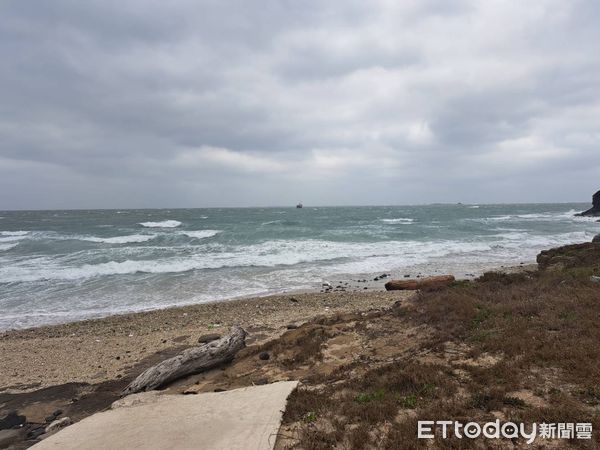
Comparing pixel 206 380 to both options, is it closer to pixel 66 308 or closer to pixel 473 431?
pixel 473 431

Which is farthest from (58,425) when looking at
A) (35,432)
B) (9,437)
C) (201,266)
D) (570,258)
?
(201,266)

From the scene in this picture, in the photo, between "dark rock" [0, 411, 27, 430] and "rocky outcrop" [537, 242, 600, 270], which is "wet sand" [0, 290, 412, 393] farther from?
"rocky outcrop" [537, 242, 600, 270]

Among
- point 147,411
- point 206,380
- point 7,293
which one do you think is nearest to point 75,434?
point 147,411

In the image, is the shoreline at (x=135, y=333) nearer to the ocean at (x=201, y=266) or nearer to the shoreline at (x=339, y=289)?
the shoreline at (x=339, y=289)

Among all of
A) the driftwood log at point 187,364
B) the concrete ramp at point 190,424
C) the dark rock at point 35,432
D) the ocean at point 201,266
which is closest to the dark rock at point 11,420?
the dark rock at point 35,432

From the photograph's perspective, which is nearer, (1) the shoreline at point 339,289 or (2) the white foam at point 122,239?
(1) the shoreline at point 339,289

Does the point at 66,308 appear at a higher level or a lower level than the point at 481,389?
lower

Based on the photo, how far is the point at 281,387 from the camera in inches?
207

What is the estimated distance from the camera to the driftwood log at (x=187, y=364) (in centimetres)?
656

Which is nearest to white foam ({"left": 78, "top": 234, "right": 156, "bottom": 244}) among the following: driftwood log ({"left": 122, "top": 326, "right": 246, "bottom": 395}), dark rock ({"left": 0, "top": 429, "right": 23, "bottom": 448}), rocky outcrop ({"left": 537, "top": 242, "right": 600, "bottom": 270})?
driftwood log ({"left": 122, "top": 326, "right": 246, "bottom": 395})

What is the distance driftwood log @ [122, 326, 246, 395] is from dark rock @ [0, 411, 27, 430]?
162 cm

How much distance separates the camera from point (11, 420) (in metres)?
6.16

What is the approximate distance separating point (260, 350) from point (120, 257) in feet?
65.0

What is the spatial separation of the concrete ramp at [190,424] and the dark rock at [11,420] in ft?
6.53
